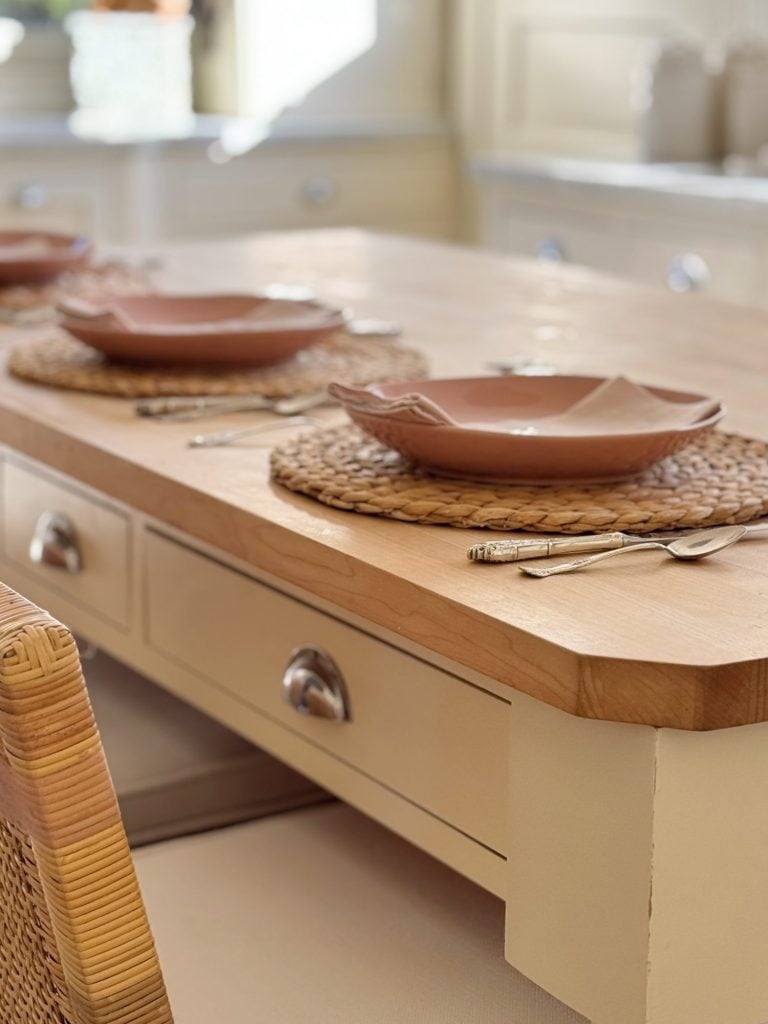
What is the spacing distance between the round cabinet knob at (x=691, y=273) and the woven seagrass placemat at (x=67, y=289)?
159 centimetres

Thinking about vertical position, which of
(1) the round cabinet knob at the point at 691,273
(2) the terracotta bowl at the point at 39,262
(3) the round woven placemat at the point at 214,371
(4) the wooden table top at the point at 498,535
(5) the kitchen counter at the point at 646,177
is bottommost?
(1) the round cabinet knob at the point at 691,273

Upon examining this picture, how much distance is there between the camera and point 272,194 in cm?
430

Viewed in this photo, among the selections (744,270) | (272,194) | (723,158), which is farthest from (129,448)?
(272,194)

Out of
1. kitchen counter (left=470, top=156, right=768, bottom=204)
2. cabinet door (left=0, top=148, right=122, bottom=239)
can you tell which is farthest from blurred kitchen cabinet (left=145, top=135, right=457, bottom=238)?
kitchen counter (left=470, top=156, right=768, bottom=204)

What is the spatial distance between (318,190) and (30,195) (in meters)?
0.82

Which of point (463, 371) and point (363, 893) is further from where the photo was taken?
point (463, 371)

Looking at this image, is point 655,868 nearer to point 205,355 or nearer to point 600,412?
point 600,412

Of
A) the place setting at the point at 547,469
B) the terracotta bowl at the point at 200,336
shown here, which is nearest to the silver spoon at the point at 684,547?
the place setting at the point at 547,469

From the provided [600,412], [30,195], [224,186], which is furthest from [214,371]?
[224,186]

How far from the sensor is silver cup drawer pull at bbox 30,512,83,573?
1394mm

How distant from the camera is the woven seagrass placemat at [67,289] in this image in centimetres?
178

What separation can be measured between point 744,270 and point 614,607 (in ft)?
8.39

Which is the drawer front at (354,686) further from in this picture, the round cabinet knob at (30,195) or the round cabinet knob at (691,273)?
the round cabinet knob at (30,195)

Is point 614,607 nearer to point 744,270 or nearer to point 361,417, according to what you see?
point 361,417
